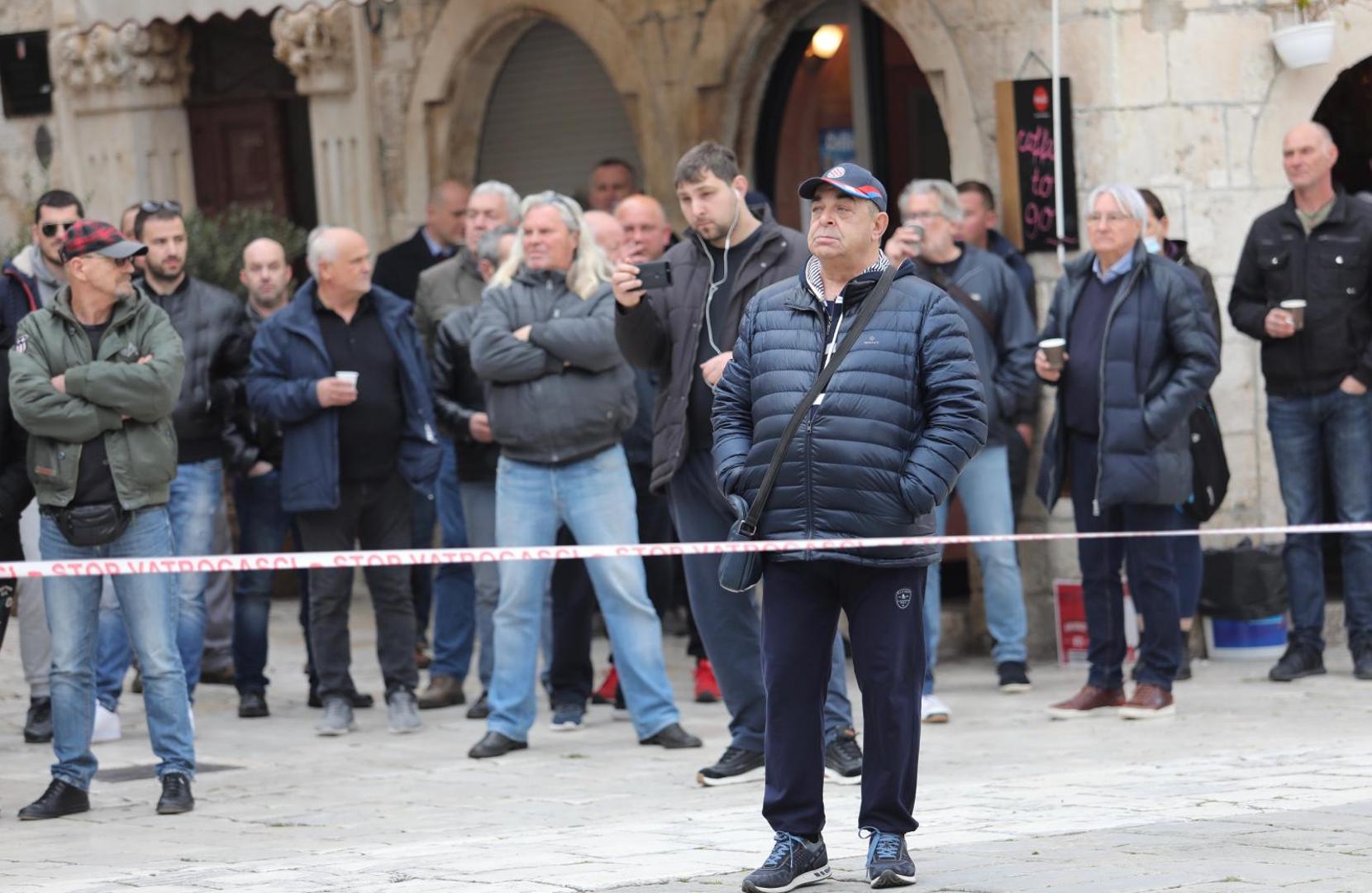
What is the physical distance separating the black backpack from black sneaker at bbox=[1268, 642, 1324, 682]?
0.72 m

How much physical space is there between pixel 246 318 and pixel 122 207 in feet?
18.5

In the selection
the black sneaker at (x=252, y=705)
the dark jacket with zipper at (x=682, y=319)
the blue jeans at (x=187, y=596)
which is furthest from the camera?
the black sneaker at (x=252, y=705)

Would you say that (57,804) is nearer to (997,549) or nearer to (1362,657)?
(997,549)

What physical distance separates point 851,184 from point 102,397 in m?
2.83

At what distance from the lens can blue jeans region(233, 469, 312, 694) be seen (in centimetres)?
1030

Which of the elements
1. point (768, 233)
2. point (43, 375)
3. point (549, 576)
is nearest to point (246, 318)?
point (549, 576)

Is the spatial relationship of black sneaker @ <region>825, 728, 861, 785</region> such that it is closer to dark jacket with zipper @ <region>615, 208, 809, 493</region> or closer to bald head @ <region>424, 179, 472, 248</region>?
dark jacket with zipper @ <region>615, 208, 809, 493</region>

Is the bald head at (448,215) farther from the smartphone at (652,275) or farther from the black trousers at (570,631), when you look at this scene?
the smartphone at (652,275)

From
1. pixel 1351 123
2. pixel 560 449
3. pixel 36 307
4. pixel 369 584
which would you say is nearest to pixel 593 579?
pixel 560 449

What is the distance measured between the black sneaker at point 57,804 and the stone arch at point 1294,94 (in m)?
6.15

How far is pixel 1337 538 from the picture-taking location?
11.3m

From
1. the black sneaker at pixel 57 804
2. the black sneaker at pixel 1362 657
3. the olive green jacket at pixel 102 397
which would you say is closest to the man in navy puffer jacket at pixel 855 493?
the olive green jacket at pixel 102 397

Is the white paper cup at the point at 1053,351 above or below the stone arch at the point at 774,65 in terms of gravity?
below

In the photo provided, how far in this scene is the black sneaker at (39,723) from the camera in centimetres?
959
